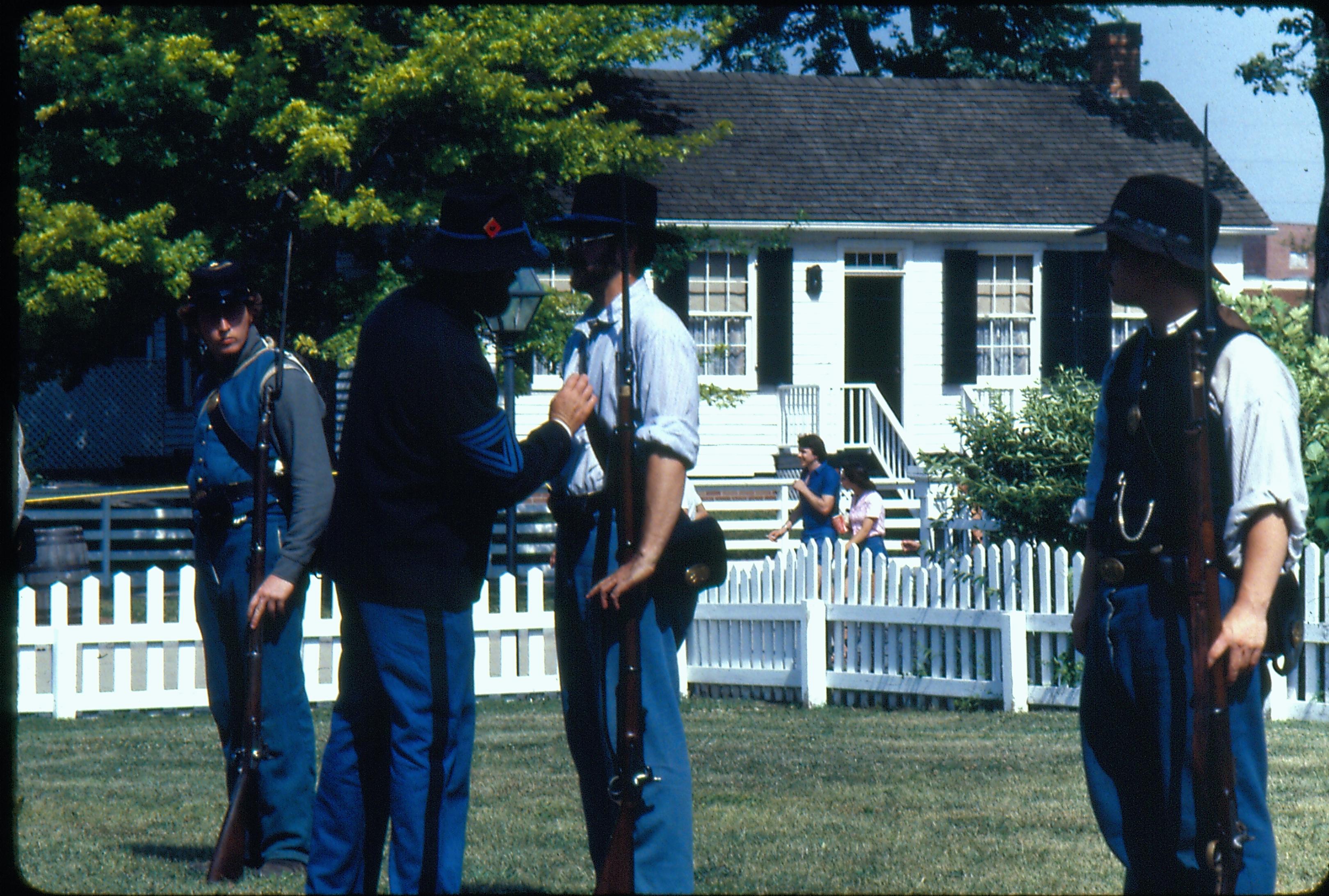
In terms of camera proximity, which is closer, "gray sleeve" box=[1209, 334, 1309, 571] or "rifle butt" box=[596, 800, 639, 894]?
"gray sleeve" box=[1209, 334, 1309, 571]

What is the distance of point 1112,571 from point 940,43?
96.5ft

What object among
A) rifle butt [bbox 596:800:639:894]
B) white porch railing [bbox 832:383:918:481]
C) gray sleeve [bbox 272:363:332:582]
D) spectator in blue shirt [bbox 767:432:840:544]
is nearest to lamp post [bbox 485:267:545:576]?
spectator in blue shirt [bbox 767:432:840:544]

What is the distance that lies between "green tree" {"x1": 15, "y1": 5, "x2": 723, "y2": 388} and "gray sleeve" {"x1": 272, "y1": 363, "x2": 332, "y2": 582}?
11086 mm

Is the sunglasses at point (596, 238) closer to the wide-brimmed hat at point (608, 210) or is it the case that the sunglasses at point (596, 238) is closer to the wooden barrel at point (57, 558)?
the wide-brimmed hat at point (608, 210)

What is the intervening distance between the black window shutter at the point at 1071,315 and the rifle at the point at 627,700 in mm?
21527

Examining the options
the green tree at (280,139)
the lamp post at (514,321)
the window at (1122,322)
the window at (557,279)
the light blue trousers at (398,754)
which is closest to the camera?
the light blue trousers at (398,754)

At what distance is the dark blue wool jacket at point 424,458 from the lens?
4219 millimetres

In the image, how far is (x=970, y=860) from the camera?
5711mm

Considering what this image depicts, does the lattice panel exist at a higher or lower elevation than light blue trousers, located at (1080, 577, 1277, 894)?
higher

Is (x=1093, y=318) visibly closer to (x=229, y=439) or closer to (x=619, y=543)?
(x=229, y=439)

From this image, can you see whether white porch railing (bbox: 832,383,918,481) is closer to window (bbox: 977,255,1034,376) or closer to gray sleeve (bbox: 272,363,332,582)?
window (bbox: 977,255,1034,376)

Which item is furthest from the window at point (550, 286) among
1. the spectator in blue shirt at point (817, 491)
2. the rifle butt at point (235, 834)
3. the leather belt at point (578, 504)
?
the leather belt at point (578, 504)

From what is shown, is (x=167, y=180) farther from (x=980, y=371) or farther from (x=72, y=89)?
(x=980, y=371)

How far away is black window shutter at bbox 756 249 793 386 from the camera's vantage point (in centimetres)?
2391
